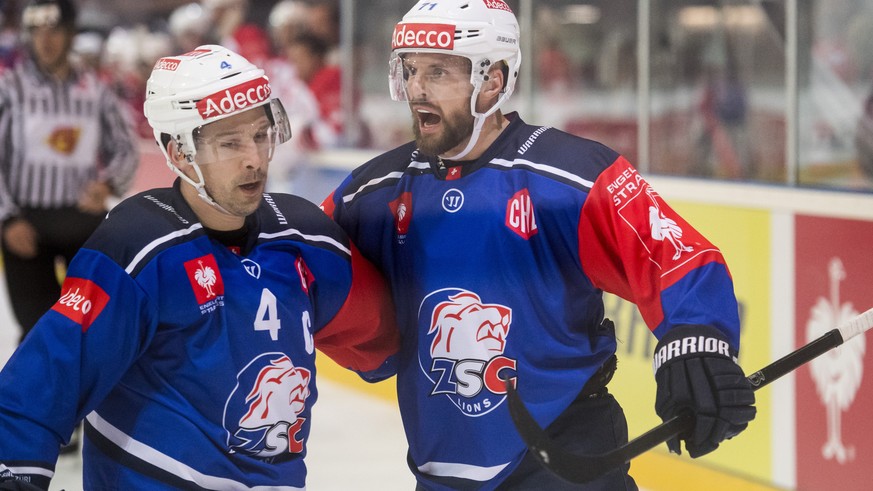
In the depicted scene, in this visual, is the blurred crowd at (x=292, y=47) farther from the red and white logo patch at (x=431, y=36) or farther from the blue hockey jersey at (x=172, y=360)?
the blue hockey jersey at (x=172, y=360)

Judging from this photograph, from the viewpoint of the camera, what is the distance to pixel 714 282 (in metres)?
1.87

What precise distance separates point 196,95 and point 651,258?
69 centimetres

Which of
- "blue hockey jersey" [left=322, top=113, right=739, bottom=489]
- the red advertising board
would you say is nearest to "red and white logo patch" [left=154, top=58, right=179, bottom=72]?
"blue hockey jersey" [left=322, top=113, right=739, bottom=489]

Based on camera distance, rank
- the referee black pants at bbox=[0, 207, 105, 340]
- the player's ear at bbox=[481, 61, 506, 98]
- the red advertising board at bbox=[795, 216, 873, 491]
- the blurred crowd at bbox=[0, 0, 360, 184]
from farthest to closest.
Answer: the blurred crowd at bbox=[0, 0, 360, 184] < the referee black pants at bbox=[0, 207, 105, 340] < the red advertising board at bbox=[795, 216, 873, 491] < the player's ear at bbox=[481, 61, 506, 98]

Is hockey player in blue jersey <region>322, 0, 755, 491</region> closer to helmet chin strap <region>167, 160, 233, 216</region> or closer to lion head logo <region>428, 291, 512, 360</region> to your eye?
lion head logo <region>428, 291, 512, 360</region>

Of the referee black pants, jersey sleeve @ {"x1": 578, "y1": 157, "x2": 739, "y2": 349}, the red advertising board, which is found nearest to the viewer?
jersey sleeve @ {"x1": 578, "y1": 157, "x2": 739, "y2": 349}

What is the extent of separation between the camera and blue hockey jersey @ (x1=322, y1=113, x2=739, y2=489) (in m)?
1.98

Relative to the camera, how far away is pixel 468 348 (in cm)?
203

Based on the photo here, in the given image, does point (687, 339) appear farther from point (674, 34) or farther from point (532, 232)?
point (674, 34)

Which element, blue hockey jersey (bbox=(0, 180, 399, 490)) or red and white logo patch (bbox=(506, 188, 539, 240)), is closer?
blue hockey jersey (bbox=(0, 180, 399, 490))

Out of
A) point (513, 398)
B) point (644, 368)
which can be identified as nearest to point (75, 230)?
point (644, 368)

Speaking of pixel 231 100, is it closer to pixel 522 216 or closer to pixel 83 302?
pixel 83 302

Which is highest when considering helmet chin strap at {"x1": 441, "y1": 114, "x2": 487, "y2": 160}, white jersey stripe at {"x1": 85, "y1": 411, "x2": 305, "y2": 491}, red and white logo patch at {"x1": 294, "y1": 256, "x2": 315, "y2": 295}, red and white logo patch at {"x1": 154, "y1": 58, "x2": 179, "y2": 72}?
red and white logo patch at {"x1": 154, "y1": 58, "x2": 179, "y2": 72}

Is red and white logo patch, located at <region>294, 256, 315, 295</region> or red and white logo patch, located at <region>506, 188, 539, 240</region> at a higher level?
red and white logo patch, located at <region>506, 188, 539, 240</region>
